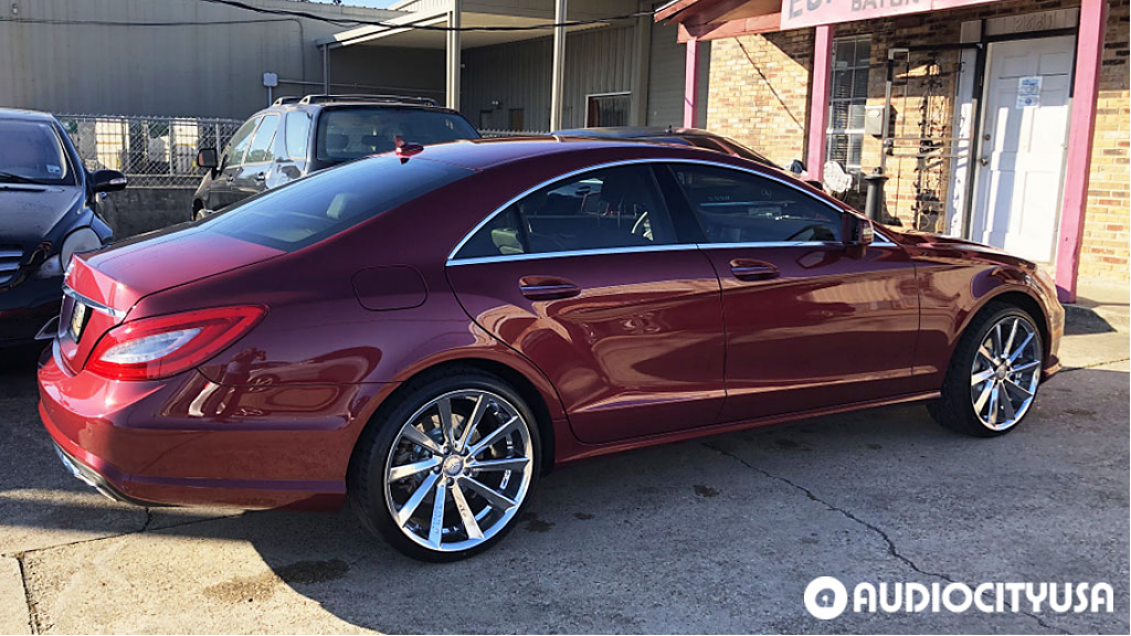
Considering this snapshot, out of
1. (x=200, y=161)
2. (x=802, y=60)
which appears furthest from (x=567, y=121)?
(x=200, y=161)

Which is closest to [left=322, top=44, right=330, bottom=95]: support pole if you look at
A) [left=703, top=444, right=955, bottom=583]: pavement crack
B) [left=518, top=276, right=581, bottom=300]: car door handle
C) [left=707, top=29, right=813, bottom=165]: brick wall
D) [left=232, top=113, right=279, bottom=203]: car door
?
[left=707, top=29, right=813, bottom=165]: brick wall

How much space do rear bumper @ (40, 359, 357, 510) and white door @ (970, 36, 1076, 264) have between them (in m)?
8.84

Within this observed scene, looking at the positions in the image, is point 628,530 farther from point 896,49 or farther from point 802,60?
point 802,60

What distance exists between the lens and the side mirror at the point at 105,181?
6836 mm

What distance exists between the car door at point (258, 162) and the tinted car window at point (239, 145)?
0.14 meters

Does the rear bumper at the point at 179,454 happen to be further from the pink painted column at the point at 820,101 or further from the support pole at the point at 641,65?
the support pole at the point at 641,65

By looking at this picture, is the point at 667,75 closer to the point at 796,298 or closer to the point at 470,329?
the point at 796,298

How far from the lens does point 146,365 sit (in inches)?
122

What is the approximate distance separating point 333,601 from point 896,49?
10.1 meters

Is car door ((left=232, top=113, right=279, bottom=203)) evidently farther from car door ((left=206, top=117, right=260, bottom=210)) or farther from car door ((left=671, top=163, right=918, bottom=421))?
car door ((left=671, top=163, right=918, bottom=421))

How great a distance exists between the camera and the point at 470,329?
11.3 feet

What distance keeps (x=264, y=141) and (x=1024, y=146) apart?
25.3 feet

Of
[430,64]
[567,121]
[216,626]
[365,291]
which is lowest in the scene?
[216,626]

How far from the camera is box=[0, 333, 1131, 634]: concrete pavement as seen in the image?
320 cm
